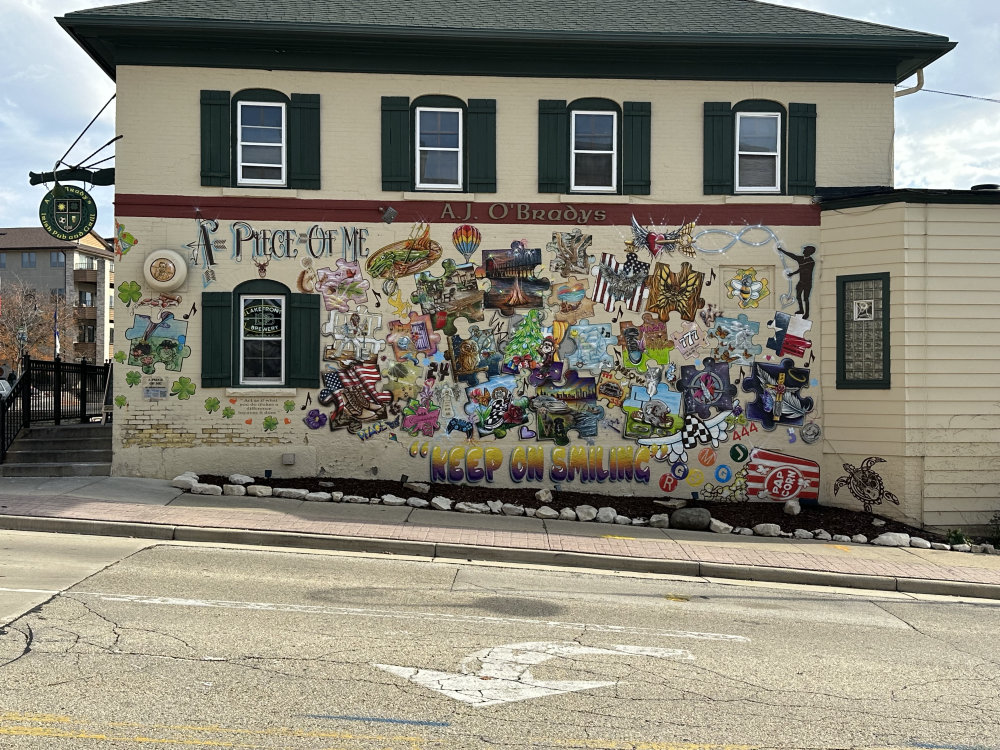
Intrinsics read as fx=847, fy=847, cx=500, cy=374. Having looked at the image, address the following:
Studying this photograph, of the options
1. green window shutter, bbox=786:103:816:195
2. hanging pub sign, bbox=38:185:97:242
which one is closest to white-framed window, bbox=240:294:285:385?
hanging pub sign, bbox=38:185:97:242

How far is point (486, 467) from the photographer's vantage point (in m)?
14.5

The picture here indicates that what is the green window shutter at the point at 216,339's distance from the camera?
46.7 feet

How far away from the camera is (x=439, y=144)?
48.3 ft

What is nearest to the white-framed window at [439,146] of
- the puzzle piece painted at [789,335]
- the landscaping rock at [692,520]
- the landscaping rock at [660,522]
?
the puzzle piece painted at [789,335]

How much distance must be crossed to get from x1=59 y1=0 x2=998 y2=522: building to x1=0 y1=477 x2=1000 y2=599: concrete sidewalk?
1.90 m

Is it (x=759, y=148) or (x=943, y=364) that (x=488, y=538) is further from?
(x=759, y=148)

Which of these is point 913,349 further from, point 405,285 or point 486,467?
point 405,285

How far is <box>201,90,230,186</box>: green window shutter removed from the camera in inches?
562

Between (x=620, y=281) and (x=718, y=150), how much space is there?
9.42 ft

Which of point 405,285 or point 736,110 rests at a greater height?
point 736,110

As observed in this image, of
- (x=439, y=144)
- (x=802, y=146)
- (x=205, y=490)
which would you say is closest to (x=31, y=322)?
(x=205, y=490)

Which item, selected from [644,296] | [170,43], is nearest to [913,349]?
[644,296]

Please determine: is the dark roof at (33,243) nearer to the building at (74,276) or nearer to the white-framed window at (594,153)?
the building at (74,276)

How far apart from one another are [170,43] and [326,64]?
2.58m
